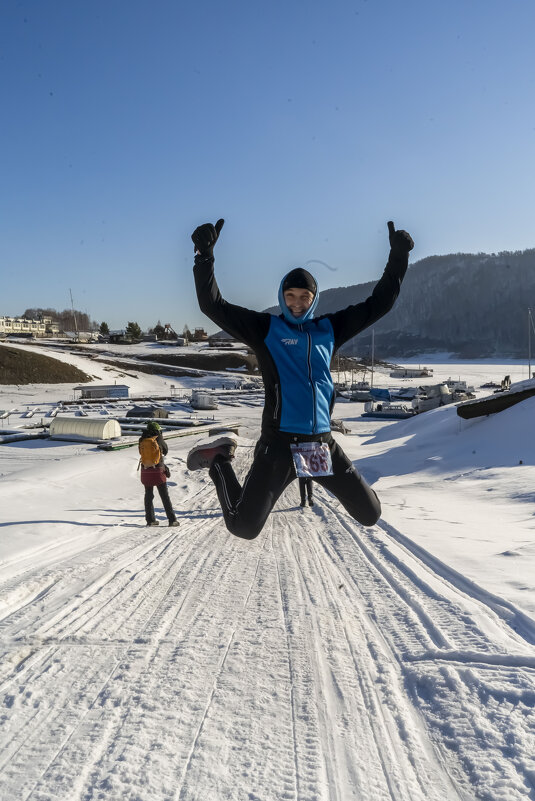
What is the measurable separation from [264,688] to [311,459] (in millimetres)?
1418

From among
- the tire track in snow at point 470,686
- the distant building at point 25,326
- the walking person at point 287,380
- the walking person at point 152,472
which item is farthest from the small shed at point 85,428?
the distant building at point 25,326

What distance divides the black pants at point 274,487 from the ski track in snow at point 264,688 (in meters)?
0.84

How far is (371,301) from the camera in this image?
14.5 ft

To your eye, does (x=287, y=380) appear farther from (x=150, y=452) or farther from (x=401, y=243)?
(x=150, y=452)

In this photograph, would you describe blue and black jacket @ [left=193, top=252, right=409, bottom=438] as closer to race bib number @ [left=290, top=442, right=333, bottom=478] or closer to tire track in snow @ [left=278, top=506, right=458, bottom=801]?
race bib number @ [left=290, top=442, right=333, bottom=478]

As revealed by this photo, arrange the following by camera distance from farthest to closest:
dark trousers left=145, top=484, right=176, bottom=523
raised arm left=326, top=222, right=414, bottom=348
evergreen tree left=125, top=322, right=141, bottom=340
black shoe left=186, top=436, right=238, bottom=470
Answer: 1. evergreen tree left=125, top=322, right=141, bottom=340
2. dark trousers left=145, top=484, right=176, bottom=523
3. black shoe left=186, top=436, right=238, bottom=470
4. raised arm left=326, top=222, right=414, bottom=348

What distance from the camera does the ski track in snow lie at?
2.68m

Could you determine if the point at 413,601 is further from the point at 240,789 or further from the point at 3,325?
the point at 3,325

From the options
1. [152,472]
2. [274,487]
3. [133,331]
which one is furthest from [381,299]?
[133,331]

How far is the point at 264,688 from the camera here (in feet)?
11.5

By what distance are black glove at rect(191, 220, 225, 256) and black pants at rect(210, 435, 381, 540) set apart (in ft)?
4.37

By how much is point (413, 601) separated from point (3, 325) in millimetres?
157306

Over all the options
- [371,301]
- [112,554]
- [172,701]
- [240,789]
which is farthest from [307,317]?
[112,554]

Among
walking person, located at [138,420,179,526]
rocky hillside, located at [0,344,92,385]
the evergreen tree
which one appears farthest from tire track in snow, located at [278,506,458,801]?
the evergreen tree
